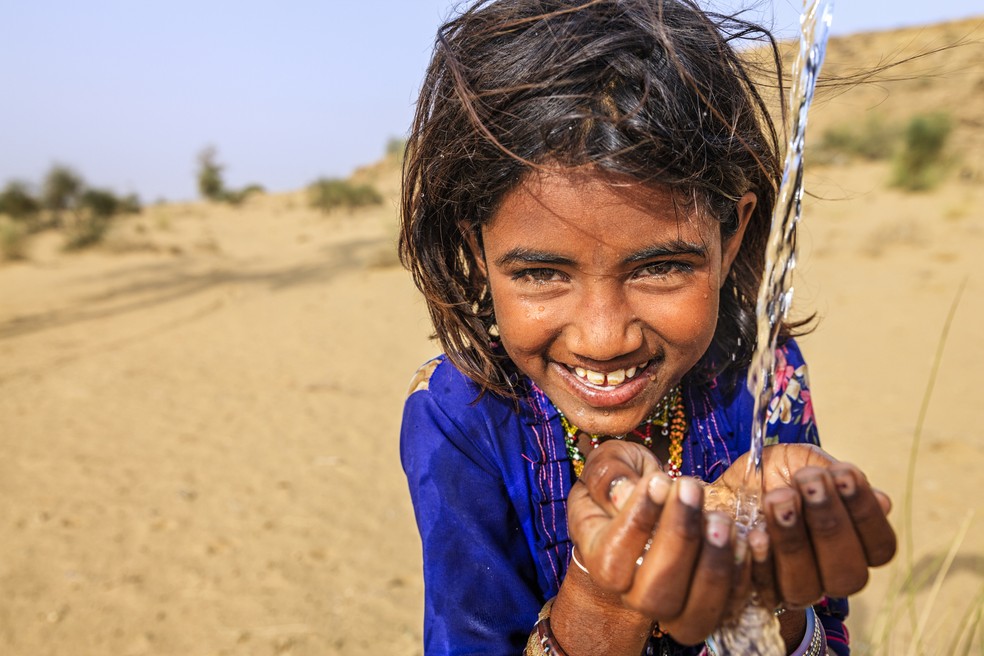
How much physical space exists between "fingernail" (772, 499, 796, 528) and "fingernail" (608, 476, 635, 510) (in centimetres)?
17

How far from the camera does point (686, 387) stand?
160 cm

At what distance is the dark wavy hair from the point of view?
1208 millimetres

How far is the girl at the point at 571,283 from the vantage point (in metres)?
1.20

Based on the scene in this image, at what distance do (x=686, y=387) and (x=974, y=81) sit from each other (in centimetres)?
→ 2638

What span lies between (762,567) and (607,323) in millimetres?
449

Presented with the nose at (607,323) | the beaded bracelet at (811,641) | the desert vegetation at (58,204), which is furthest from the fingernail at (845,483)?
the desert vegetation at (58,204)

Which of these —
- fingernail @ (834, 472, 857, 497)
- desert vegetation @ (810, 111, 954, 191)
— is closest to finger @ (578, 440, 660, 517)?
fingernail @ (834, 472, 857, 497)

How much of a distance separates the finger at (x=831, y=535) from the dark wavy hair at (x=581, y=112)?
0.54 meters

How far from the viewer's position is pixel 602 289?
48.3 inches

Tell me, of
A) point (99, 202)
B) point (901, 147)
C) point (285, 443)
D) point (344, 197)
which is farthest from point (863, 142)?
point (285, 443)

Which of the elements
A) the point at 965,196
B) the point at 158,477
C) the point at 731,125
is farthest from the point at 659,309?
the point at 965,196

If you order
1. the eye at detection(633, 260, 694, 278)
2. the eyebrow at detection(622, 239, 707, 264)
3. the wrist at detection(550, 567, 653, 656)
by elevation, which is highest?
the eyebrow at detection(622, 239, 707, 264)

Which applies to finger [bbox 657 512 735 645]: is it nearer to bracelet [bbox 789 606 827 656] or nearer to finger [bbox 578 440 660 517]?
finger [bbox 578 440 660 517]

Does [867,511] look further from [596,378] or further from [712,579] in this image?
[596,378]
